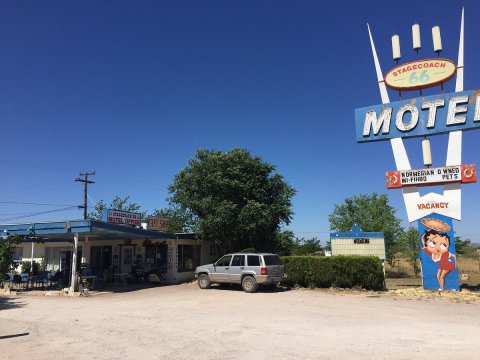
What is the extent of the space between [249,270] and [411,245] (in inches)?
904

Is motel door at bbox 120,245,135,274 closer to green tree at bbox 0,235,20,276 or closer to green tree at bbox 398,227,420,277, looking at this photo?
green tree at bbox 0,235,20,276

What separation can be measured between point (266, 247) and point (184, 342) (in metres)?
19.5

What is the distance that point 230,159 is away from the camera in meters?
27.0

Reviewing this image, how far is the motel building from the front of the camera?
77.6 ft

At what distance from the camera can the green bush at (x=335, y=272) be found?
64.4 ft

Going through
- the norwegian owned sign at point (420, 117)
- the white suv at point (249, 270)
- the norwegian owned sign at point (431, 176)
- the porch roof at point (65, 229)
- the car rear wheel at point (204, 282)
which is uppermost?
the norwegian owned sign at point (420, 117)

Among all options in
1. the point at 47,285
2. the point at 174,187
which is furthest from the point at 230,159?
the point at 47,285

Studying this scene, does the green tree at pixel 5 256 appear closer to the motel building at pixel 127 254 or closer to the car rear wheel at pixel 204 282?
the motel building at pixel 127 254

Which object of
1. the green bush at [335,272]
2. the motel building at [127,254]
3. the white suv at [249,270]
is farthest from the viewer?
the motel building at [127,254]

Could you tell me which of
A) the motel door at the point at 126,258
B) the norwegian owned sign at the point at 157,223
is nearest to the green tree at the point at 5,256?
the norwegian owned sign at the point at 157,223

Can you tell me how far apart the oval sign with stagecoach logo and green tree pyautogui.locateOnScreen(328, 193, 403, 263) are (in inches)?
788

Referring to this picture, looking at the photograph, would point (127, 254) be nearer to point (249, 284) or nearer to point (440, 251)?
point (249, 284)

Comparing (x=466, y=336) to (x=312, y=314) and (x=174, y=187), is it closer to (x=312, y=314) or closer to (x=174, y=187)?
(x=312, y=314)

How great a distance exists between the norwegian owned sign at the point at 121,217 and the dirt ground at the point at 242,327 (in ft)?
21.8
